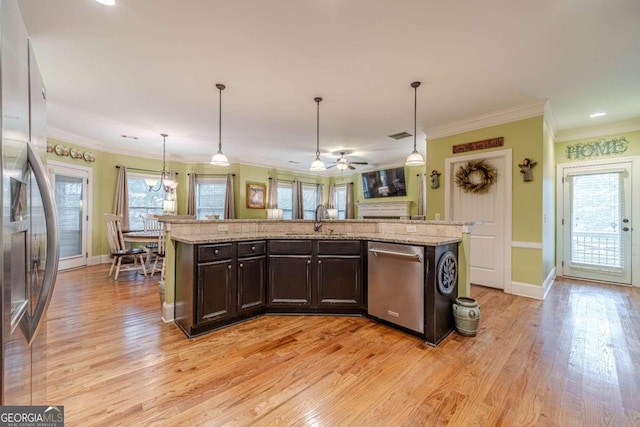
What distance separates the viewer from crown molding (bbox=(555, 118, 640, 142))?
4254 mm

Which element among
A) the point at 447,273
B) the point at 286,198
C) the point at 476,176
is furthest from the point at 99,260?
the point at 476,176

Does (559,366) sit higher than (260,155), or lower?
lower

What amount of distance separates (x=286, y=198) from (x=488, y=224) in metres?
5.91

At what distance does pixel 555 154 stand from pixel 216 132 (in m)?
6.46

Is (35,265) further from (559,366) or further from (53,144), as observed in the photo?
(53,144)

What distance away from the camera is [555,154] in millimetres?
4914

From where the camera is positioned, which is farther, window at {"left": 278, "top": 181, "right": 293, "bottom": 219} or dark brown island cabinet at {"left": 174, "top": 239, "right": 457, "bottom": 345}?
window at {"left": 278, "top": 181, "right": 293, "bottom": 219}

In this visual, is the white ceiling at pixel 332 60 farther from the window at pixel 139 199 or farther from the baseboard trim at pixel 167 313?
the baseboard trim at pixel 167 313

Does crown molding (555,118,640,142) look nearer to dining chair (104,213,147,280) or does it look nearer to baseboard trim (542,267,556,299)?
baseboard trim (542,267,556,299)

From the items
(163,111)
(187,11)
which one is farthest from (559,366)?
(163,111)

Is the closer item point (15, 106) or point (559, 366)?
point (15, 106)

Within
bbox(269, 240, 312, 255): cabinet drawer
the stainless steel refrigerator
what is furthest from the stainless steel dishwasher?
the stainless steel refrigerator

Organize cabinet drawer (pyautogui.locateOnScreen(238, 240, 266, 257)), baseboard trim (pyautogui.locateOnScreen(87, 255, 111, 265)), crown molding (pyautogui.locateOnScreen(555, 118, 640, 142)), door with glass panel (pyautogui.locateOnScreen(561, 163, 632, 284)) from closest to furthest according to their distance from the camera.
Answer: cabinet drawer (pyautogui.locateOnScreen(238, 240, 266, 257)) → crown molding (pyautogui.locateOnScreen(555, 118, 640, 142)) → door with glass panel (pyautogui.locateOnScreen(561, 163, 632, 284)) → baseboard trim (pyautogui.locateOnScreen(87, 255, 111, 265))

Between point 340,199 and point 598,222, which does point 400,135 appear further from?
point 340,199
